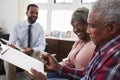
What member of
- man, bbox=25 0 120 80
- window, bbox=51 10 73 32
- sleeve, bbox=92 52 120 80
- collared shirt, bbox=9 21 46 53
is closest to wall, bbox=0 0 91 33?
window, bbox=51 10 73 32

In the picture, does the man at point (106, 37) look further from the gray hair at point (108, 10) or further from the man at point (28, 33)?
the man at point (28, 33)

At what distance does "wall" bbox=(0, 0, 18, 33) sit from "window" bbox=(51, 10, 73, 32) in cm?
94

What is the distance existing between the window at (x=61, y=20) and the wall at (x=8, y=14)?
944 mm

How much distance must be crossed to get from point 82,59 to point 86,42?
17 centimetres

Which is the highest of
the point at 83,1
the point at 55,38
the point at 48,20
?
the point at 83,1

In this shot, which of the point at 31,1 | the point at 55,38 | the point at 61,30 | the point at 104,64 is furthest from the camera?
the point at 31,1

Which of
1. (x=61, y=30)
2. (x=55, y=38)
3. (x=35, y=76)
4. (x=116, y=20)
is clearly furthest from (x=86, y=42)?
(x=61, y=30)

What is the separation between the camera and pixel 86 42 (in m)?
1.87

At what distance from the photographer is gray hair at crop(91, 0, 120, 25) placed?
3.37 ft

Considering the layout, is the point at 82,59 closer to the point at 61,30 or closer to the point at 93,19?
the point at 93,19

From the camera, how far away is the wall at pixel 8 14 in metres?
5.15

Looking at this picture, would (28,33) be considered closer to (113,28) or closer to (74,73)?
(74,73)

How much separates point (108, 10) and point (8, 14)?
455cm

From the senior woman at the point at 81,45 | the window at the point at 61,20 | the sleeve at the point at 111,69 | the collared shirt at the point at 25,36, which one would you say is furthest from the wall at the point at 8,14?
the sleeve at the point at 111,69
